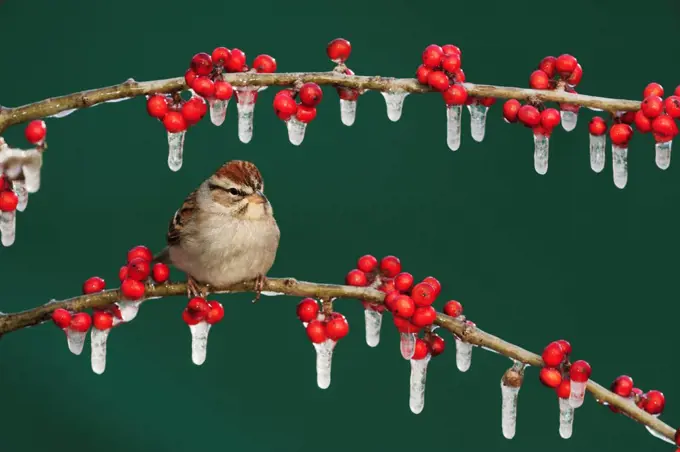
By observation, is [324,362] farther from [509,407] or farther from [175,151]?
[175,151]

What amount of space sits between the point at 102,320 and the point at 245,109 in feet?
1.20

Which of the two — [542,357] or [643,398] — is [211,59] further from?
[643,398]

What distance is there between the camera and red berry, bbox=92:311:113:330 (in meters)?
1.27

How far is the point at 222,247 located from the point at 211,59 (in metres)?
0.61

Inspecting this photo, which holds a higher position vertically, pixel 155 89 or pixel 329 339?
pixel 155 89

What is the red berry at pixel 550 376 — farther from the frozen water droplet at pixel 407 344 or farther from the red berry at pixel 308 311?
the red berry at pixel 308 311

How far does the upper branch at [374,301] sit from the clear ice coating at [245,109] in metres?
0.26

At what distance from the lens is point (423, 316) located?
49.6 inches

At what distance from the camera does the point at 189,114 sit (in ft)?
3.87

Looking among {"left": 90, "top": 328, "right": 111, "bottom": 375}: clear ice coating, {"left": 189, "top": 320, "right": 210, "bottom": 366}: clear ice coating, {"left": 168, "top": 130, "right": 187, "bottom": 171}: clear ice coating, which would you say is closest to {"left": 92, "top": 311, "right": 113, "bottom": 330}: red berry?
{"left": 90, "top": 328, "right": 111, "bottom": 375}: clear ice coating

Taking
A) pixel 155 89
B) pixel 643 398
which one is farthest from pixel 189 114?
pixel 643 398

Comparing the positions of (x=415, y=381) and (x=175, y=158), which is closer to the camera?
(x=175, y=158)

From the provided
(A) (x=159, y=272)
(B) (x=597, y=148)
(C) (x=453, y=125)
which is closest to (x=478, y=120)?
(C) (x=453, y=125)

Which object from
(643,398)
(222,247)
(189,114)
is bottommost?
(643,398)
